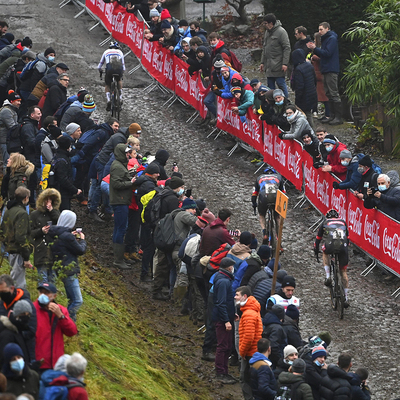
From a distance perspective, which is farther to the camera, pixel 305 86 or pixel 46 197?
pixel 305 86

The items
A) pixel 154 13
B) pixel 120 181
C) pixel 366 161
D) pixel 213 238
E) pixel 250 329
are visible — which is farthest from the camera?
pixel 154 13

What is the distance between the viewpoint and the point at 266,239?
1630 cm

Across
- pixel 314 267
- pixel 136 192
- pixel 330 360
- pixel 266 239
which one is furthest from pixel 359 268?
pixel 136 192

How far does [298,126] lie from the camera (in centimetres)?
1819

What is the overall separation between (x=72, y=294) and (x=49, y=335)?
215cm

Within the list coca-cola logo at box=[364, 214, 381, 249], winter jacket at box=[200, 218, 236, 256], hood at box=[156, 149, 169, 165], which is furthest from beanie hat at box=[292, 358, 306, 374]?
hood at box=[156, 149, 169, 165]

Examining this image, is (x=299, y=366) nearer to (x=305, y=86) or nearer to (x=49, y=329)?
(x=49, y=329)

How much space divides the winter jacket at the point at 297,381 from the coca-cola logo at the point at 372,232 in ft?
19.6

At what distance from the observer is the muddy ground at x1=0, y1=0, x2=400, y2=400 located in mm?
13383

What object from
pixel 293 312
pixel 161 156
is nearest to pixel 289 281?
pixel 293 312

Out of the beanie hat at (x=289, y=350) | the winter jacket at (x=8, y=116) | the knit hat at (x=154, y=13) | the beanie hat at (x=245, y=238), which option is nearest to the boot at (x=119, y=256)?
the winter jacket at (x=8, y=116)

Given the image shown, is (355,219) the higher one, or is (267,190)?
(267,190)

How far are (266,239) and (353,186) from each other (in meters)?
1.94

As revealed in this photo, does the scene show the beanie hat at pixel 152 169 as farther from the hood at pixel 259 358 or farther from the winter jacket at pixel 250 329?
the hood at pixel 259 358
